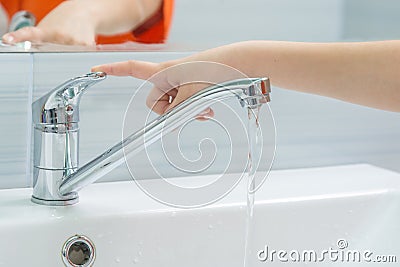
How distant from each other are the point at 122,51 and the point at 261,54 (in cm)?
17

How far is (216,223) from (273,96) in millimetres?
195

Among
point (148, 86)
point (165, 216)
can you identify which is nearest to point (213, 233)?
point (165, 216)

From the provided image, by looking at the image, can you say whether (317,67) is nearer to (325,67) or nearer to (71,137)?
(325,67)

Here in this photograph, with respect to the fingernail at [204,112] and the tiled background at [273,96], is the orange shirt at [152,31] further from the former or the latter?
the fingernail at [204,112]

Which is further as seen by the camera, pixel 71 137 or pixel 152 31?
pixel 152 31

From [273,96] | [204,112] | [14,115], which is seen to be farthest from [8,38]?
[273,96]

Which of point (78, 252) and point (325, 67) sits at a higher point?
point (325, 67)

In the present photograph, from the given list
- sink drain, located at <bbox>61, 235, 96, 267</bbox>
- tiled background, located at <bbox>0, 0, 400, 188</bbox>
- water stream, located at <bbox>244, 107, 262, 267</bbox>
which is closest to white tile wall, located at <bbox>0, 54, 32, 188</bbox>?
tiled background, located at <bbox>0, 0, 400, 188</bbox>

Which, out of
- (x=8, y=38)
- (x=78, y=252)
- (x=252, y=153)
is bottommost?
(x=78, y=252)

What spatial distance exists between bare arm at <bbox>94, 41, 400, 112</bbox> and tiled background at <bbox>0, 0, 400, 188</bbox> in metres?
0.08

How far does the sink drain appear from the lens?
29.5 inches

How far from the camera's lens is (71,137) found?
2.50 feet

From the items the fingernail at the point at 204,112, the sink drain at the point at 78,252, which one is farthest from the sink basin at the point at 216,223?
the fingernail at the point at 204,112

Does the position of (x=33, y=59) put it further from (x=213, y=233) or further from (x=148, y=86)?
(x=213, y=233)
